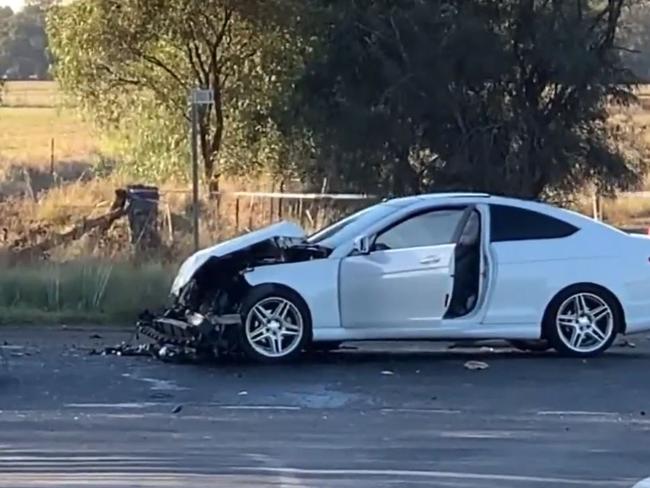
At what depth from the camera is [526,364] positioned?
1480cm

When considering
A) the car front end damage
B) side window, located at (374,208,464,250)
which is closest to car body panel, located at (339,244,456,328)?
side window, located at (374,208,464,250)

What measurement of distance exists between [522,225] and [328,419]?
4.14 m

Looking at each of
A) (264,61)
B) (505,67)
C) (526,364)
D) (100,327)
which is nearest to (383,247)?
(526,364)

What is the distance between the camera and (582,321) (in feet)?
49.5

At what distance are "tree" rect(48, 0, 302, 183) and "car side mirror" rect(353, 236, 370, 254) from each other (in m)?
14.3

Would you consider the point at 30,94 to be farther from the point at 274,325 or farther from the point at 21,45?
the point at 274,325

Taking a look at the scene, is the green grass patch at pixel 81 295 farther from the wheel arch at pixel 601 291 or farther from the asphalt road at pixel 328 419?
the wheel arch at pixel 601 291

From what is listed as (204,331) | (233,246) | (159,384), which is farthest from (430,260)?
(159,384)

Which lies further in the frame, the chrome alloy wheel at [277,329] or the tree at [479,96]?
the tree at [479,96]

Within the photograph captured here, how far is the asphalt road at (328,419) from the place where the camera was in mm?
9109

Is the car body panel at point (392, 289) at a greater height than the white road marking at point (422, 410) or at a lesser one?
greater

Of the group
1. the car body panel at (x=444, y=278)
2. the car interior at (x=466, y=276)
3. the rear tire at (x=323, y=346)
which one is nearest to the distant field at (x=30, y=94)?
the rear tire at (x=323, y=346)

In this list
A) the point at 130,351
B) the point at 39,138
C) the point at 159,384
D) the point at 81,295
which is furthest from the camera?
the point at 39,138

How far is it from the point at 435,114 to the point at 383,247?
11549 millimetres
